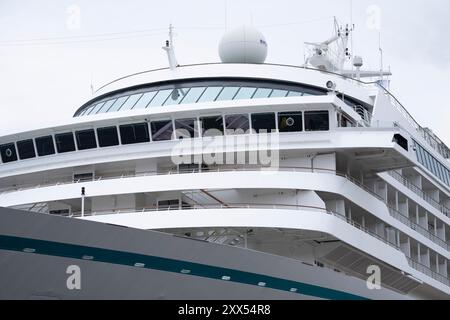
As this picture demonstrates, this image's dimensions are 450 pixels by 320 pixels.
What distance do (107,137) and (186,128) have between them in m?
1.94

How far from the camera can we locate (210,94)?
23656 millimetres

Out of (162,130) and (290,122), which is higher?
(290,122)

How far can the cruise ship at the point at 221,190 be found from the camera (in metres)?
16.9

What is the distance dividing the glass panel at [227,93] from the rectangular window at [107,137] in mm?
2653

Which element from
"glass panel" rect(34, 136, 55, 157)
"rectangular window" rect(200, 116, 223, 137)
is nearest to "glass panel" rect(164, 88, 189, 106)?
"rectangular window" rect(200, 116, 223, 137)

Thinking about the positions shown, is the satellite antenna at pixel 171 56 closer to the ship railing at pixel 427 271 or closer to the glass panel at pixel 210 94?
the glass panel at pixel 210 94

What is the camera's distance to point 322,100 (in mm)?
22312

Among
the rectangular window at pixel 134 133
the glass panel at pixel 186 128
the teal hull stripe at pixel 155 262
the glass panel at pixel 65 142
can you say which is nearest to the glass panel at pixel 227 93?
the glass panel at pixel 186 128

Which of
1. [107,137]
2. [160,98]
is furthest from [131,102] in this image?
[107,137]

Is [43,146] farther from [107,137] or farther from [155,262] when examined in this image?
[155,262]

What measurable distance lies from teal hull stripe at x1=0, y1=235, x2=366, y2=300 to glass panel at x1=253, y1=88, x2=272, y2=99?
5475mm

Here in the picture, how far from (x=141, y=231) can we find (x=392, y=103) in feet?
46.1

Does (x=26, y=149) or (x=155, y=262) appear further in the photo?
(x=26, y=149)
